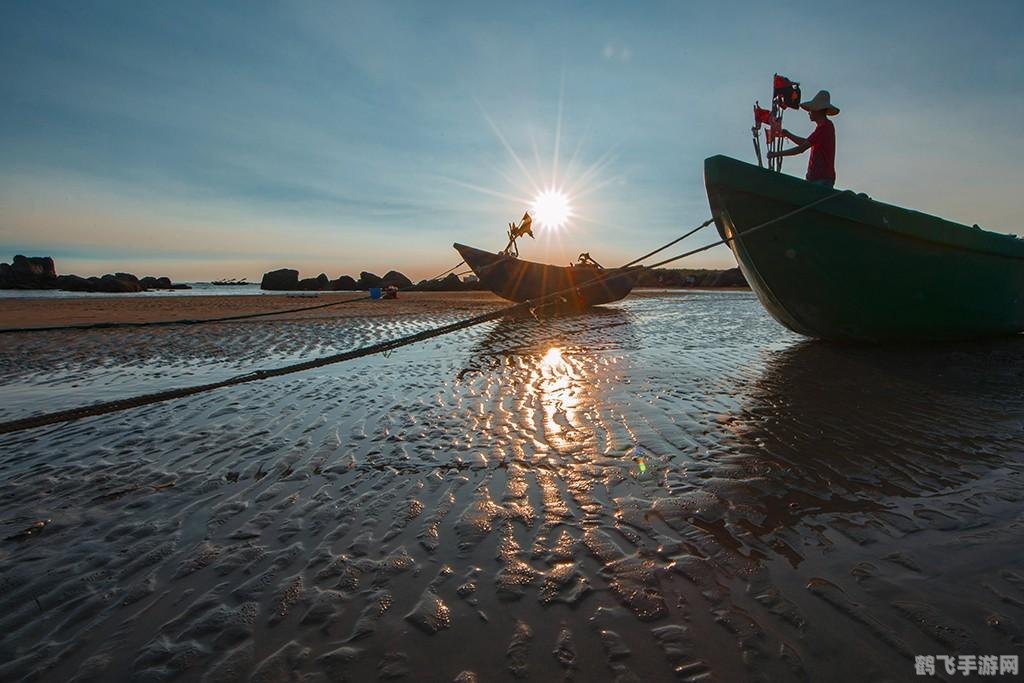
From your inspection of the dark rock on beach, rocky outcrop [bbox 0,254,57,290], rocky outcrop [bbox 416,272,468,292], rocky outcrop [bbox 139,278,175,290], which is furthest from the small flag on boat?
rocky outcrop [bbox 139,278,175,290]

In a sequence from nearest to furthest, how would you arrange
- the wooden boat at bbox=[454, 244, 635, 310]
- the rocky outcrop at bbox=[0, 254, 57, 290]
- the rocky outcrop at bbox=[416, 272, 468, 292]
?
the wooden boat at bbox=[454, 244, 635, 310], the rocky outcrop at bbox=[416, 272, 468, 292], the rocky outcrop at bbox=[0, 254, 57, 290]

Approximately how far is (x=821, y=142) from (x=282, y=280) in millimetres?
55054

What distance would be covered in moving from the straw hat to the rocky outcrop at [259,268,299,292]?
54.2 meters

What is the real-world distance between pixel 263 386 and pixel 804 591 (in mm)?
6345

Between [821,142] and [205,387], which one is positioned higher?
[821,142]

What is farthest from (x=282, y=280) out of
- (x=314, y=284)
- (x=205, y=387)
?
(x=205, y=387)

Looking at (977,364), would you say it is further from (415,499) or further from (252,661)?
(252,661)

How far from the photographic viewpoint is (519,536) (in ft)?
8.49

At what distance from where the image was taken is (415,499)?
3.07 meters

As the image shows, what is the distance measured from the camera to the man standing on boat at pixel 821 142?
766 centimetres

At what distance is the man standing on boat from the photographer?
766 cm

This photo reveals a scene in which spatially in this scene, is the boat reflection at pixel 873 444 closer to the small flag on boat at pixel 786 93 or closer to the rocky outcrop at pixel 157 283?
the small flag on boat at pixel 786 93

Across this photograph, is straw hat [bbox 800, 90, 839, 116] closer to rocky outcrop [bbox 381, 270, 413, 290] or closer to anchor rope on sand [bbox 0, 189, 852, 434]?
anchor rope on sand [bbox 0, 189, 852, 434]

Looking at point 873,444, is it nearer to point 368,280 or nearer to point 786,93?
point 786,93
